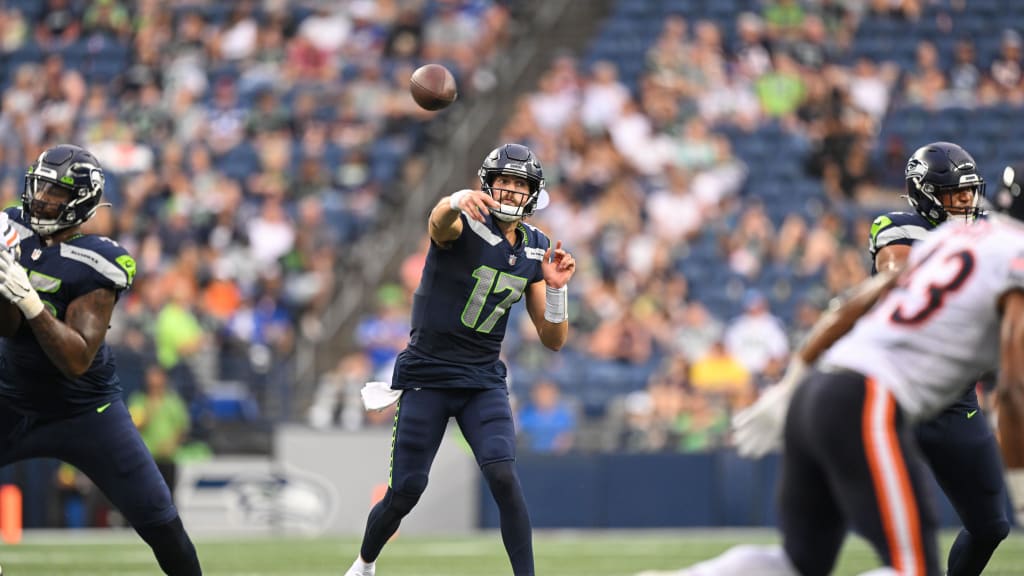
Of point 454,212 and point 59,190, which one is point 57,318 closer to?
point 59,190

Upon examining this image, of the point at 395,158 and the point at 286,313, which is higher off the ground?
the point at 395,158

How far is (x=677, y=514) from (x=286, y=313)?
14.4 ft

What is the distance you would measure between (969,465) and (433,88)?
2968mm

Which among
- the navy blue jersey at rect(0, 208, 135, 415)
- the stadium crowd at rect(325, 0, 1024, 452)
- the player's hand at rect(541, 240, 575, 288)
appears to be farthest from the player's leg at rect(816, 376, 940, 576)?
the stadium crowd at rect(325, 0, 1024, 452)

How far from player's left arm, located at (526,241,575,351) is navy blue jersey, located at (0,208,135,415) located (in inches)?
69.3

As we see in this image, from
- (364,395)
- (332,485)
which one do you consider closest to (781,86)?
(332,485)

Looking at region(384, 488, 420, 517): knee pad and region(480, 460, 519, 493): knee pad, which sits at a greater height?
region(480, 460, 519, 493): knee pad

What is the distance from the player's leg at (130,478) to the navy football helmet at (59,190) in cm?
76

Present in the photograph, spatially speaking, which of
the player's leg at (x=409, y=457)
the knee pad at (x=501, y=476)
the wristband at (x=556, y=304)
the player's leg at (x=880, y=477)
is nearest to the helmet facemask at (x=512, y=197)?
the wristband at (x=556, y=304)

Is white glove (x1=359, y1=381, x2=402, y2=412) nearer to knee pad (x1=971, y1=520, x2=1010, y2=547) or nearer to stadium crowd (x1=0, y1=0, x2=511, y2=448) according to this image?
knee pad (x1=971, y1=520, x2=1010, y2=547)

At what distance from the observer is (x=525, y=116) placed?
1655 cm

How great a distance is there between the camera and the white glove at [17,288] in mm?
5535

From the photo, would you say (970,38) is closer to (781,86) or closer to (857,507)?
(781,86)

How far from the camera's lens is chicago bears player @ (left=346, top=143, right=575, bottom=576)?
6.60 m
